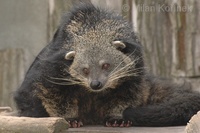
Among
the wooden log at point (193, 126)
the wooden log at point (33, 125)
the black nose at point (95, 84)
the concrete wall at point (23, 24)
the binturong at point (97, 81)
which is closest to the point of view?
the wooden log at point (193, 126)

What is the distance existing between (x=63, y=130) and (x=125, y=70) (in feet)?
2.80

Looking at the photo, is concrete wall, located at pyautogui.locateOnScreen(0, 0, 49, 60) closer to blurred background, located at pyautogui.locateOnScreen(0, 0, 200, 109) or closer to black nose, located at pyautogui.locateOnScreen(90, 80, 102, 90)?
blurred background, located at pyautogui.locateOnScreen(0, 0, 200, 109)

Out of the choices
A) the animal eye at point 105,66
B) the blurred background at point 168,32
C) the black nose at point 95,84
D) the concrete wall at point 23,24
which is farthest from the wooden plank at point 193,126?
the concrete wall at point 23,24

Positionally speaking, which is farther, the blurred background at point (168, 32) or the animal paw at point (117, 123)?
the blurred background at point (168, 32)

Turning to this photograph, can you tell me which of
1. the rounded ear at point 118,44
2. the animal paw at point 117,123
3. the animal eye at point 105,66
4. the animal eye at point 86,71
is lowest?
the animal paw at point 117,123

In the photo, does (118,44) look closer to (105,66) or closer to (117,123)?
(105,66)

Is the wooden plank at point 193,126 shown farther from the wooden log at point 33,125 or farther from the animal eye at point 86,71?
the animal eye at point 86,71

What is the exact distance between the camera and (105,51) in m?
4.80

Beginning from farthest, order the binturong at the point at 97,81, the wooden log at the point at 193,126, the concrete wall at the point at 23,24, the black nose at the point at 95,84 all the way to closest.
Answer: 1. the concrete wall at the point at 23,24
2. the binturong at the point at 97,81
3. the black nose at the point at 95,84
4. the wooden log at the point at 193,126

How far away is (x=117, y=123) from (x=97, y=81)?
13.7 inches

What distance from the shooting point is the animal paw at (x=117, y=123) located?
4711 mm

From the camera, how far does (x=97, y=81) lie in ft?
15.3

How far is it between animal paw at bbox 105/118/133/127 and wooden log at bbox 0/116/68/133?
2.14ft

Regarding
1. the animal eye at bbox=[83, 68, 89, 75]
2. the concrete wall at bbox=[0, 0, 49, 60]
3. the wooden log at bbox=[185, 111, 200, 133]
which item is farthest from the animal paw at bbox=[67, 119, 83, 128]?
the concrete wall at bbox=[0, 0, 49, 60]
